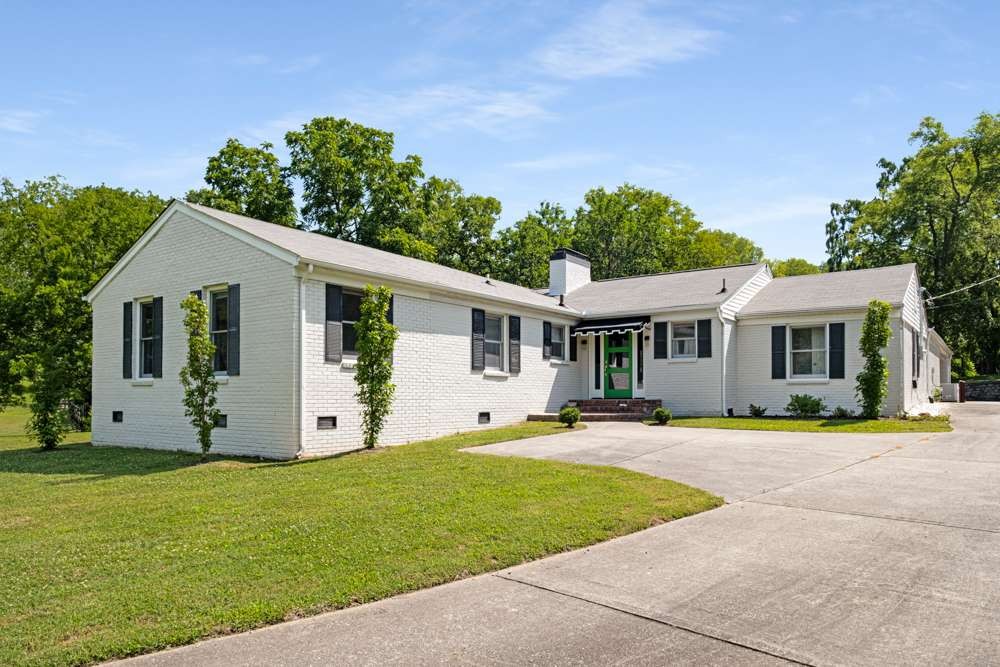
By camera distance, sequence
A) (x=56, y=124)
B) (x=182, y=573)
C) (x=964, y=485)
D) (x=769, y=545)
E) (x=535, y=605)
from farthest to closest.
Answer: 1. (x=56, y=124)
2. (x=964, y=485)
3. (x=769, y=545)
4. (x=182, y=573)
5. (x=535, y=605)

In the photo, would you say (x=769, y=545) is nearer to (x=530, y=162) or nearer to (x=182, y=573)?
(x=182, y=573)

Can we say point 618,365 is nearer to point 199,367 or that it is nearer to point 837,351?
point 837,351

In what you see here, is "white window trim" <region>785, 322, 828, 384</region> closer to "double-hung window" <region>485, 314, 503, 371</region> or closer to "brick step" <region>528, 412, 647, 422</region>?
"brick step" <region>528, 412, 647, 422</region>

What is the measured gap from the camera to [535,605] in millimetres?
4793

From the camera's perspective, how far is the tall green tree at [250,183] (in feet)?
102

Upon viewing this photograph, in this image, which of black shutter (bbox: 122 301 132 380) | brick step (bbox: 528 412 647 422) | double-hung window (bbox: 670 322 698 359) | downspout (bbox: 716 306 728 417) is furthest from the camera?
double-hung window (bbox: 670 322 698 359)

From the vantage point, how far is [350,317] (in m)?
13.9

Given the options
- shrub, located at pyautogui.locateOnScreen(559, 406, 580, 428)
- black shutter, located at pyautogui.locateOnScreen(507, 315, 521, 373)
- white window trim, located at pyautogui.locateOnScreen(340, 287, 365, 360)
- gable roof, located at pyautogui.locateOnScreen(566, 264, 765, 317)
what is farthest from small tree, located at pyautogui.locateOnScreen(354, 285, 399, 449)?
gable roof, located at pyautogui.locateOnScreen(566, 264, 765, 317)

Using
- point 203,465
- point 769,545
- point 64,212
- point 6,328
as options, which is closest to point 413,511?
point 769,545

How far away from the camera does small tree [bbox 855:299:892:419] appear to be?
55.5ft

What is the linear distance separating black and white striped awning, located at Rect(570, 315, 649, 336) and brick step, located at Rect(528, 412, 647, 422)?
2.60 m

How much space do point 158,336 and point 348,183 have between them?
748 inches

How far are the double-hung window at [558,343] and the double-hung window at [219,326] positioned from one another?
9823mm

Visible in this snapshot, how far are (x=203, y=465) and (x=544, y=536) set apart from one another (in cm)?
792
